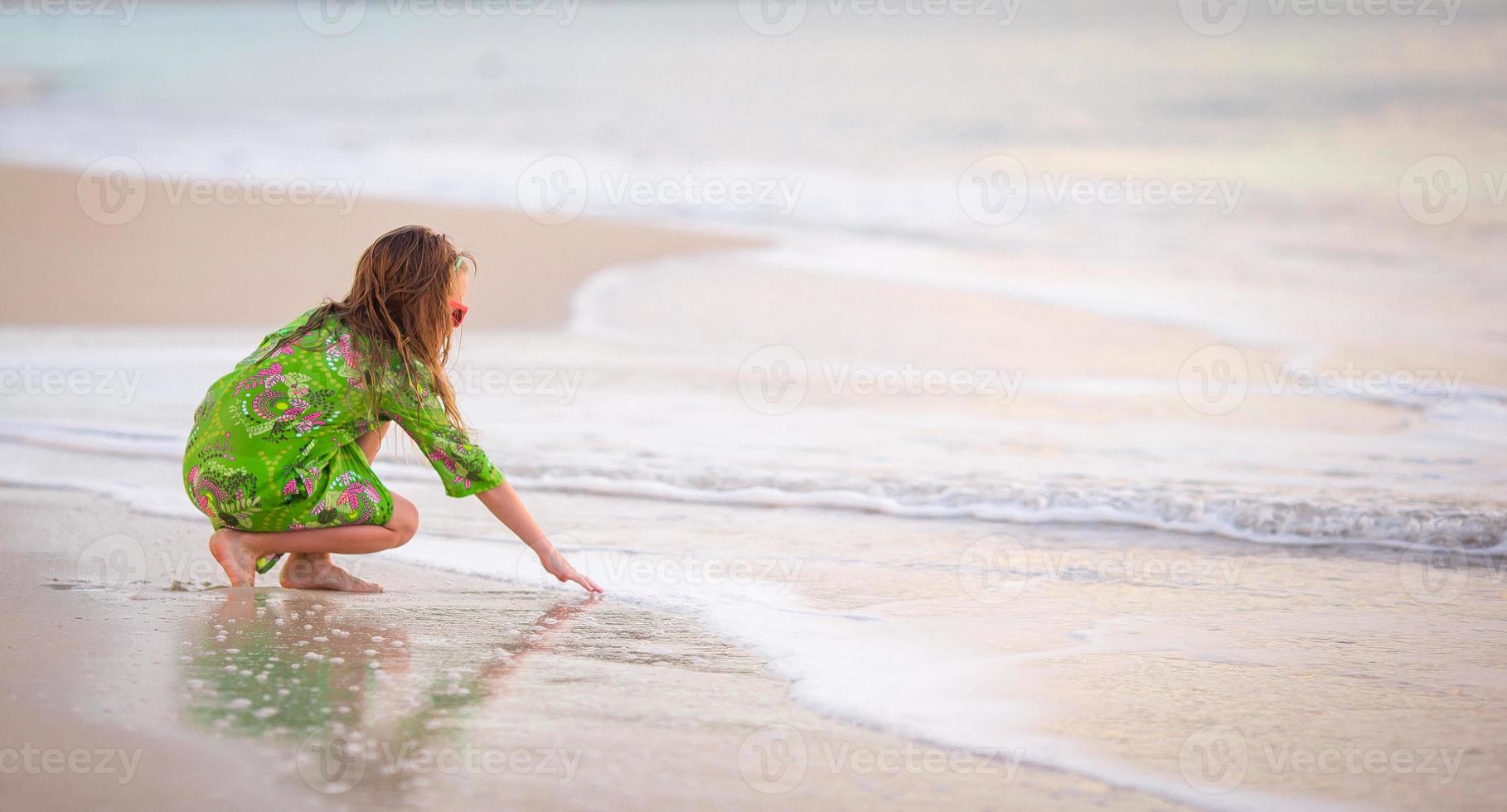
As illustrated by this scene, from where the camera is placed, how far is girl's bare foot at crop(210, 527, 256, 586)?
341 cm

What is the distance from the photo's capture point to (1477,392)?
7367 millimetres

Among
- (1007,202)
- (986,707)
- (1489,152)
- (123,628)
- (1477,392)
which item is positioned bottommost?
(123,628)

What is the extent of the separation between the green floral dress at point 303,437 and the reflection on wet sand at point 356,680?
Result: 25 cm

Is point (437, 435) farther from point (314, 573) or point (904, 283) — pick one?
point (904, 283)

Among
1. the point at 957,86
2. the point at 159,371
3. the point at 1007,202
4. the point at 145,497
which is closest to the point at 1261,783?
the point at 145,497

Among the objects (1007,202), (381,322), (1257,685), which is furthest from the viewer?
(1007,202)

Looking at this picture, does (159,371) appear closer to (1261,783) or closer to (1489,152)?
(1261,783)

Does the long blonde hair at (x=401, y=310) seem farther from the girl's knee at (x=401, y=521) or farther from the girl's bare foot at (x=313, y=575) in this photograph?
the girl's bare foot at (x=313, y=575)

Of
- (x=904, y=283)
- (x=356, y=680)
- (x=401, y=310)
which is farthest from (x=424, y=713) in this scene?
(x=904, y=283)

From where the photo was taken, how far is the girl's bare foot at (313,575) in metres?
3.55

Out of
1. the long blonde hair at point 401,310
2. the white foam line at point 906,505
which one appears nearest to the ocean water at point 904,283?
the white foam line at point 906,505

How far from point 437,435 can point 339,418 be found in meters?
0.24

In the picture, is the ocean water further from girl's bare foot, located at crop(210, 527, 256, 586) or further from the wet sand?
girl's bare foot, located at crop(210, 527, 256, 586)

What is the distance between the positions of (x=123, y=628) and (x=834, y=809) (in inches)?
71.1
